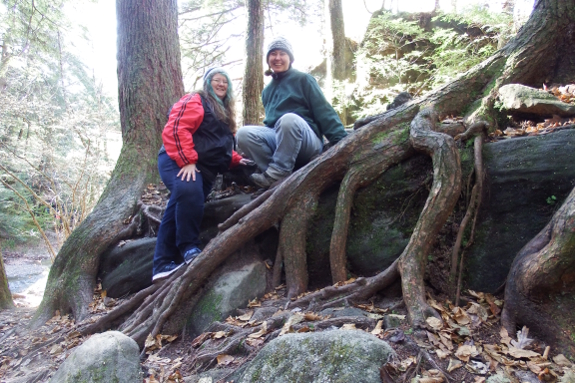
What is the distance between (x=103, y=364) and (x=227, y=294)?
1165 mm

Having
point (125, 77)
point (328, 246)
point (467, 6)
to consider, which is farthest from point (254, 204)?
point (467, 6)

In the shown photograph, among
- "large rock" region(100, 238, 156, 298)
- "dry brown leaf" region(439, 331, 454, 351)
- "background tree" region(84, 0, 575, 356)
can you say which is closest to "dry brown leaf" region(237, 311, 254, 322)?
"background tree" region(84, 0, 575, 356)

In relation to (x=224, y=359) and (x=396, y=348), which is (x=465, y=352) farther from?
(x=224, y=359)

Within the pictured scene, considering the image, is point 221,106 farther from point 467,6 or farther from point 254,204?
point 467,6

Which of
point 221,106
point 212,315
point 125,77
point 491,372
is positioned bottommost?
point 212,315

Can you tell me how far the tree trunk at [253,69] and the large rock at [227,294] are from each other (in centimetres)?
418

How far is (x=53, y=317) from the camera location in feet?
15.5

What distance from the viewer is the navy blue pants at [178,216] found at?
12.7 feet

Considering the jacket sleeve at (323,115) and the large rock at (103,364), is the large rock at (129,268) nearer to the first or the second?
the large rock at (103,364)

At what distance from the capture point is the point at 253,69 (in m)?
7.68

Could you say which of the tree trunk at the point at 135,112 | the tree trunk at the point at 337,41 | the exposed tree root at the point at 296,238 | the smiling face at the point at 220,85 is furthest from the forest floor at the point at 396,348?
the tree trunk at the point at 337,41

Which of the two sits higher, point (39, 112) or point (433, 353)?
point (39, 112)

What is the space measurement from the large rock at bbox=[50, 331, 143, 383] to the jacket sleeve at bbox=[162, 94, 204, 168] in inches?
71.3

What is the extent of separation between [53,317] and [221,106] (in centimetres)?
341
